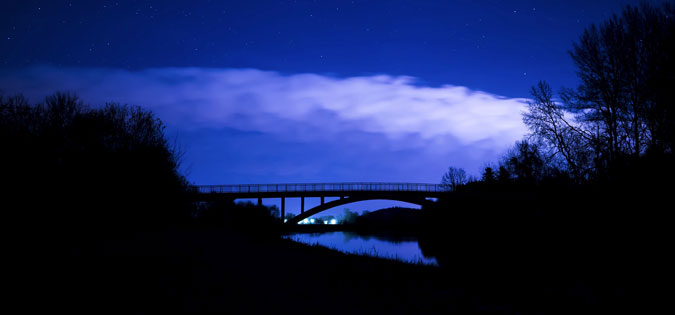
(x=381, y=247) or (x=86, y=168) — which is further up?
(x=86, y=168)

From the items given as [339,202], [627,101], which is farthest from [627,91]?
[339,202]

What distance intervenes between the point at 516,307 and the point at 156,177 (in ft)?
67.5

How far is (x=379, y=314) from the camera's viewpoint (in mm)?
5723

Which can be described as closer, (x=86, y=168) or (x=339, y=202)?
(x=86, y=168)

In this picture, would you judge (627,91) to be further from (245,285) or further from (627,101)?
(245,285)

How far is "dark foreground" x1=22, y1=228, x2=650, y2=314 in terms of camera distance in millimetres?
5973

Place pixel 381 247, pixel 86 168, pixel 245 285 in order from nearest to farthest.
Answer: pixel 245 285, pixel 86 168, pixel 381 247

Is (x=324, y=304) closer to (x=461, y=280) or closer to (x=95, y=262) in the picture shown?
(x=461, y=280)

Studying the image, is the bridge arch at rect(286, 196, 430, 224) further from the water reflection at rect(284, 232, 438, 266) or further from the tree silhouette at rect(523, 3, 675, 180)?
the tree silhouette at rect(523, 3, 675, 180)

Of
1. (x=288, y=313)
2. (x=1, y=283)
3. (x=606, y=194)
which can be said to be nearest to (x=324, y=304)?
(x=288, y=313)

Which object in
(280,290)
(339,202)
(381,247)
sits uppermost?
(339,202)

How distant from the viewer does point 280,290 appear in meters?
7.27

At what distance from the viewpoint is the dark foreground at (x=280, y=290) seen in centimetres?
597

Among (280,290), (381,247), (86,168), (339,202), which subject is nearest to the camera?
(280,290)
